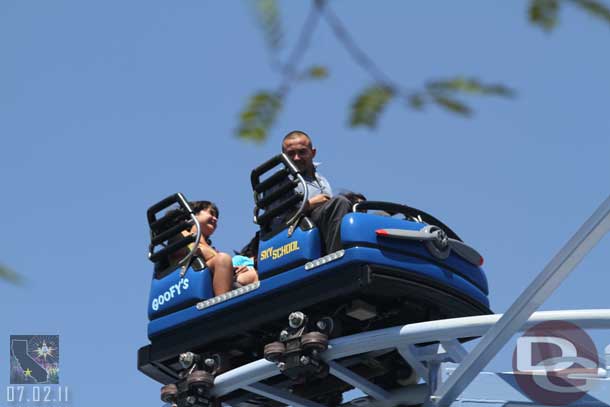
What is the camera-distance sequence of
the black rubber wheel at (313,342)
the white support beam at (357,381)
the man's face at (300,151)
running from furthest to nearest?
the white support beam at (357,381), the man's face at (300,151), the black rubber wheel at (313,342)

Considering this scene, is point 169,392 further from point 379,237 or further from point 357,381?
point 379,237

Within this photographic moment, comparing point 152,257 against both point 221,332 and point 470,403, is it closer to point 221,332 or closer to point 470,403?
point 221,332

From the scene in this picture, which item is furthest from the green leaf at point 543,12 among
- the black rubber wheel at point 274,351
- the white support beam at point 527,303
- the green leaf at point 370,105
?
the black rubber wheel at point 274,351

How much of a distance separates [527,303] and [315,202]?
1.64m

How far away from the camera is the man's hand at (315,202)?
906cm

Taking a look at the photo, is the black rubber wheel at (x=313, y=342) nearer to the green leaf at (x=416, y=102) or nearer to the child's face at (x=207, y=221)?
the child's face at (x=207, y=221)

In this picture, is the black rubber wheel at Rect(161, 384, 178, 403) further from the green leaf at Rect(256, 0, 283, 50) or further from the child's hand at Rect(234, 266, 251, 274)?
the green leaf at Rect(256, 0, 283, 50)

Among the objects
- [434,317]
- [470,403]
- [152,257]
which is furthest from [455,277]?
[152,257]

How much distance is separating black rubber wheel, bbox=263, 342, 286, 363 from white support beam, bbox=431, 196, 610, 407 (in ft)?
4.56

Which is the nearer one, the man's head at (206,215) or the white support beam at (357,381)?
the white support beam at (357,381)

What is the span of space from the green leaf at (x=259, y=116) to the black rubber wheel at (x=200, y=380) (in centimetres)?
829

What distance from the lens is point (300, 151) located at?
9.41 metres

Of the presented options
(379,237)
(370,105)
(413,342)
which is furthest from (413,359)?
(370,105)

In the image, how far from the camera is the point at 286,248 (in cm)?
903
